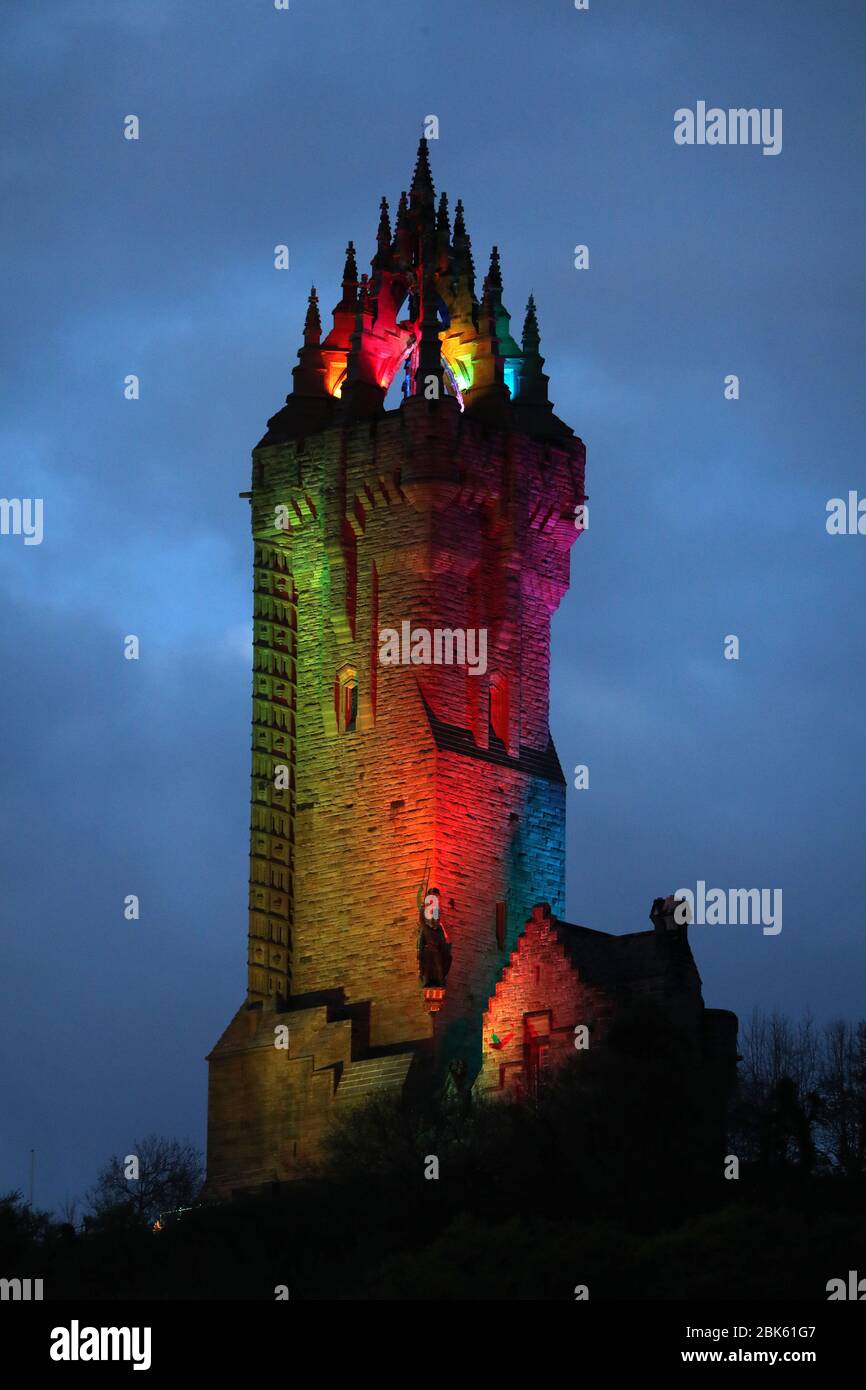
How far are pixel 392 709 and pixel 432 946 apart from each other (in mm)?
7038

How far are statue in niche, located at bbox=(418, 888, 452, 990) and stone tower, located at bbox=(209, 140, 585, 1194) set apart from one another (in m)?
0.10

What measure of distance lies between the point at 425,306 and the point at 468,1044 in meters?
20.9

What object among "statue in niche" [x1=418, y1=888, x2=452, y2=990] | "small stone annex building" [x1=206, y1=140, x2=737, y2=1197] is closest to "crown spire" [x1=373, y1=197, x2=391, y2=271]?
"small stone annex building" [x1=206, y1=140, x2=737, y2=1197]

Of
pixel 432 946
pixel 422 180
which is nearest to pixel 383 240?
pixel 422 180

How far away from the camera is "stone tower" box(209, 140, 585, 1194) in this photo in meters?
114

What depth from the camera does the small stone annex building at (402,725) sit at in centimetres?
11306

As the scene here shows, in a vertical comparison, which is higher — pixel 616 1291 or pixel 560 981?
pixel 560 981

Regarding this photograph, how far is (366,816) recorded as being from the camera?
11500 cm

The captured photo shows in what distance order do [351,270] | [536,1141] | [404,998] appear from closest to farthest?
[536,1141] < [404,998] < [351,270]

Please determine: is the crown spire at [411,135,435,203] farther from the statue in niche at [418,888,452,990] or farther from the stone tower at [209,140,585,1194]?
the statue in niche at [418,888,452,990]

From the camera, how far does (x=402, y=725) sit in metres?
115
